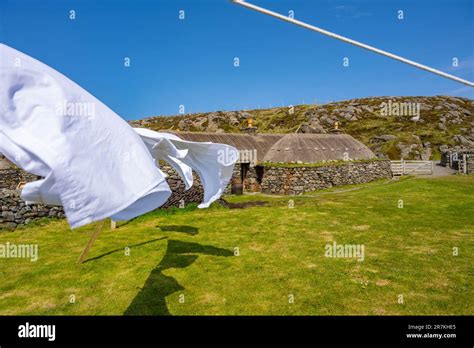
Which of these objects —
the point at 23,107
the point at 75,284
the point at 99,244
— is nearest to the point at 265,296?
the point at 75,284

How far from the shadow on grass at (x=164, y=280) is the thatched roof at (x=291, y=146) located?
603 inches

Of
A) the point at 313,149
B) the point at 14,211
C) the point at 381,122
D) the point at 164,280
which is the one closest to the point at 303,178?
the point at 313,149

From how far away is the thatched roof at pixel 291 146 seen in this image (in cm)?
2758

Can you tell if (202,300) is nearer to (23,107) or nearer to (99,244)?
(23,107)

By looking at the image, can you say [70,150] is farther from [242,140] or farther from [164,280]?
[242,140]

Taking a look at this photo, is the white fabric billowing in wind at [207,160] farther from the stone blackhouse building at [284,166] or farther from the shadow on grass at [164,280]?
the stone blackhouse building at [284,166]

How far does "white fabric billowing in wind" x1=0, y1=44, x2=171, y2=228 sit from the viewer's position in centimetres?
289

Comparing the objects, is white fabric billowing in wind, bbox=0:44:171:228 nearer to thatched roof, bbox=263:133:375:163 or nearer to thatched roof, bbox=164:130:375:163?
thatched roof, bbox=164:130:375:163

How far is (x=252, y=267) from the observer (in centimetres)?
884

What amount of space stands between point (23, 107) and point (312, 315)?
564cm

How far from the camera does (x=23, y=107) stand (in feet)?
10.9

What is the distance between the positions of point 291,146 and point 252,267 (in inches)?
815

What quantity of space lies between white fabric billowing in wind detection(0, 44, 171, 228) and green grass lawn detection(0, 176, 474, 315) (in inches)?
164
